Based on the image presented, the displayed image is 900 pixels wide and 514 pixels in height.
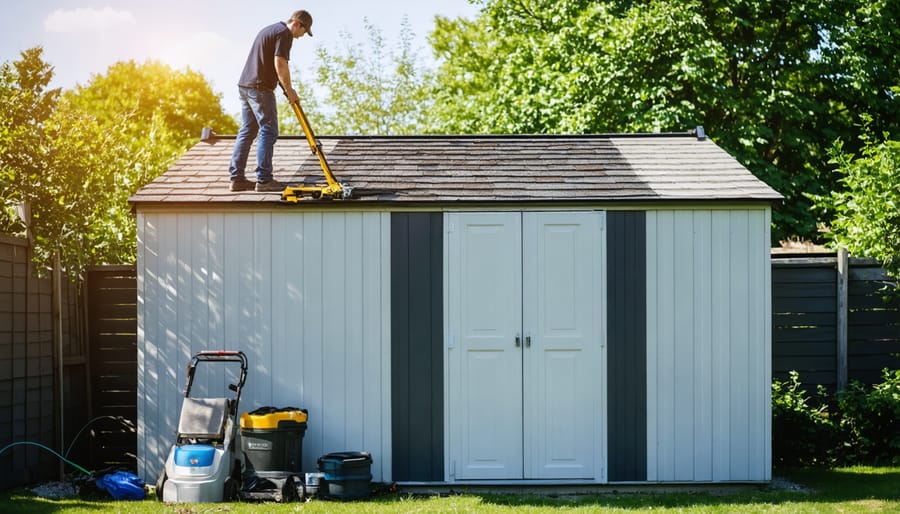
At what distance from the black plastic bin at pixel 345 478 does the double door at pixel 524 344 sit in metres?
0.80

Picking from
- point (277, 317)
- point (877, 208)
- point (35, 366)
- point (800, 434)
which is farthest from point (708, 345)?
point (35, 366)

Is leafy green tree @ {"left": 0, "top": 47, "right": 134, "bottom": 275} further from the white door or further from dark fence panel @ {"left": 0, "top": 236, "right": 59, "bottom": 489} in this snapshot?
the white door

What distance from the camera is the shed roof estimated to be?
315 inches

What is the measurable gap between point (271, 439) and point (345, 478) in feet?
2.10

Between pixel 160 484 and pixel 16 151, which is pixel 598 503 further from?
pixel 16 151

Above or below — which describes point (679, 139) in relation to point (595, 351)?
above

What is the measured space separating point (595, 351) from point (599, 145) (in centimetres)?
241

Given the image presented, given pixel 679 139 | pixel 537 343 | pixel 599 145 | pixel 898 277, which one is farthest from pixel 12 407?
pixel 898 277

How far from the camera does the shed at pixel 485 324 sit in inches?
312

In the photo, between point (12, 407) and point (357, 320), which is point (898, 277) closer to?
point (357, 320)

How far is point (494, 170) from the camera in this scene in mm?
8648

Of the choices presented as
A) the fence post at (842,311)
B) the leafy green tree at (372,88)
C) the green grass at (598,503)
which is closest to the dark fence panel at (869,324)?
the fence post at (842,311)

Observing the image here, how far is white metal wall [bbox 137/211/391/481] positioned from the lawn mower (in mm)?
424

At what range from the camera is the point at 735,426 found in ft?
26.1
